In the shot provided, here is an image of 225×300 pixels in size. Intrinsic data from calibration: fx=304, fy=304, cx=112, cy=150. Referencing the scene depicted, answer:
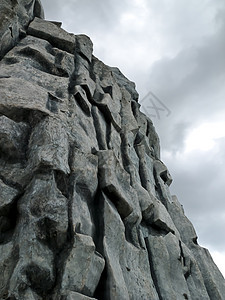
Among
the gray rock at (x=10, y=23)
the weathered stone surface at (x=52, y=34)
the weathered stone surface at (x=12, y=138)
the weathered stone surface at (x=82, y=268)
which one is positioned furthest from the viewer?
the weathered stone surface at (x=52, y=34)

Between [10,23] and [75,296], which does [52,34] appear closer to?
[10,23]

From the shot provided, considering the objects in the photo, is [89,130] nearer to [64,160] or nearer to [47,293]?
[64,160]

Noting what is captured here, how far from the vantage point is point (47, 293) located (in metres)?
9.73

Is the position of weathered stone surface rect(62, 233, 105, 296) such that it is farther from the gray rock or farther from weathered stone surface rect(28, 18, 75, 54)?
weathered stone surface rect(28, 18, 75, 54)

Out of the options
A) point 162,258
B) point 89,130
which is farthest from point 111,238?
point 89,130

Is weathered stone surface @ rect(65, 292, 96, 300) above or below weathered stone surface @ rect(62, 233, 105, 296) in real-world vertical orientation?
below

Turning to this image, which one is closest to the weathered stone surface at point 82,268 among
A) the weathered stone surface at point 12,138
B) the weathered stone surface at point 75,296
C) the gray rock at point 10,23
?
the weathered stone surface at point 75,296

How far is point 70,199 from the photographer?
12.1 meters

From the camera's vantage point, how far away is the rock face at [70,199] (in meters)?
10.2

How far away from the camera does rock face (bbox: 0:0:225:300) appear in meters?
10.2

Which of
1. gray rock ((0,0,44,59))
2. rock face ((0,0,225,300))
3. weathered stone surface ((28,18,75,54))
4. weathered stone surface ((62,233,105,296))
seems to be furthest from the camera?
weathered stone surface ((28,18,75,54))

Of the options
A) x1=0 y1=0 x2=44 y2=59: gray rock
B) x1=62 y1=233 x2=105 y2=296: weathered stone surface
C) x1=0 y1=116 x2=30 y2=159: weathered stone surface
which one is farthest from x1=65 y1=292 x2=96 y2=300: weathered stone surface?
x1=0 y1=0 x2=44 y2=59: gray rock

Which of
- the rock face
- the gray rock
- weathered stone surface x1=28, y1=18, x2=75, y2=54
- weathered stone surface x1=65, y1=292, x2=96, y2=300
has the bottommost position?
weathered stone surface x1=65, y1=292, x2=96, y2=300

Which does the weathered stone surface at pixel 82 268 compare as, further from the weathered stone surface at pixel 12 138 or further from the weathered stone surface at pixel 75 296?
the weathered stone surface at pixel 12 138
